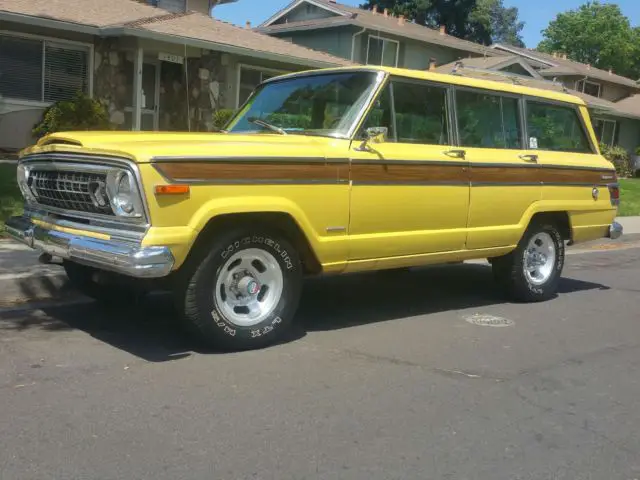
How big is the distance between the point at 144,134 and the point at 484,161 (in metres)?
3.16

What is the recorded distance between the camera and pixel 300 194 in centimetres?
541

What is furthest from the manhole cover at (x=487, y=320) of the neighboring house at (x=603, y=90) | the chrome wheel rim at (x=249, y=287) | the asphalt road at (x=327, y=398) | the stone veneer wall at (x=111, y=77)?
the neighboring house at (x=603, y=90)

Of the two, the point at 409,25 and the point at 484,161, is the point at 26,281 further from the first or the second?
the point at 409,25

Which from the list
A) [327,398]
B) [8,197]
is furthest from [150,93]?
[327,398]

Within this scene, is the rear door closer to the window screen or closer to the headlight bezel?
the headlight bezel

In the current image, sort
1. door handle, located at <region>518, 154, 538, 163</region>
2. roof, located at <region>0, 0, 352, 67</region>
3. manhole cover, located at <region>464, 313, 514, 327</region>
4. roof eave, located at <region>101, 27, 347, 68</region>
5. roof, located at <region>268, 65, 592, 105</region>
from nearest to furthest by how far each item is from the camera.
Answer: roof, located at <region>268, 65, 592, 105</region> → manhole cover, located at <region>464, 313, 514, 327</region> → door handle, located at <region>518, 154, 538, 163</region> → roof, located at <region>0, 0, 352, 67</region> → roof eave, located at <region>101, 27, 347, 68</region>

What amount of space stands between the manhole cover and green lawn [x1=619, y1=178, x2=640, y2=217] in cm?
1226

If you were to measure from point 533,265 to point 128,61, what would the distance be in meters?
13.0

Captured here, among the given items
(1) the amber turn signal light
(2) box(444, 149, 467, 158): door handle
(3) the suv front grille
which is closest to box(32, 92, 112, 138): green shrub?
(3) the suv front grille

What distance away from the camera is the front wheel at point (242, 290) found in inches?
200

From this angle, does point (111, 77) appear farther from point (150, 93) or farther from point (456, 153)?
point (456, 153)

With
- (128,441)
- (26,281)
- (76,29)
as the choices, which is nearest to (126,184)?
(128,441)

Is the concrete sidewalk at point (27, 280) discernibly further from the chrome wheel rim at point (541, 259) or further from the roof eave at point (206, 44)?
the roof eave at point (206, 44)

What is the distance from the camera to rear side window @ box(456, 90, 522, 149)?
22.3ft
